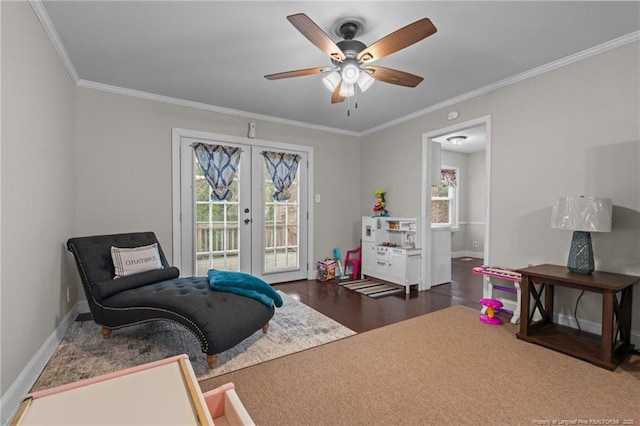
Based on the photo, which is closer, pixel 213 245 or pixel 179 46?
pixel 179 46

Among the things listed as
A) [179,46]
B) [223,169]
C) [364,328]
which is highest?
[179,46]

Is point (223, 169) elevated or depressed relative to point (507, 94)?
depressed

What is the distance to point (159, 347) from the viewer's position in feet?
7.91

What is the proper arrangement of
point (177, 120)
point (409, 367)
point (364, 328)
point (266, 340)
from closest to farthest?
point (409, 367)
point (266, 340)
point (364, 328)
point (177, 120)

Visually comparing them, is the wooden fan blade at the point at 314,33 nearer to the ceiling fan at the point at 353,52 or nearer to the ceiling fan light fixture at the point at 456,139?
the ceiling fan at the point at 353,52

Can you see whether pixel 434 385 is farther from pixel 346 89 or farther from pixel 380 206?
pixel 380 206

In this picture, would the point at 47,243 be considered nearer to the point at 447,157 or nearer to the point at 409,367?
the point at 409,367

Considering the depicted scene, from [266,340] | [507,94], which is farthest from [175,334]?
[507,94]

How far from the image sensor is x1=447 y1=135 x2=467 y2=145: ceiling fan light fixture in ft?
18.8

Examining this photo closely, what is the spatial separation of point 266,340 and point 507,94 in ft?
11.4

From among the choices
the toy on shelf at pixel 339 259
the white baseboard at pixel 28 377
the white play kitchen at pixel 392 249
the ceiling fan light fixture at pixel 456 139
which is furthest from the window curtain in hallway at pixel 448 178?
the white baseboard at pixel 28 377

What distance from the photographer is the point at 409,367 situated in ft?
6.99

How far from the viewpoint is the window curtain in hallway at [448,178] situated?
6.96 m

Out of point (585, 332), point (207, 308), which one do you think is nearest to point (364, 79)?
point (207, 308)
